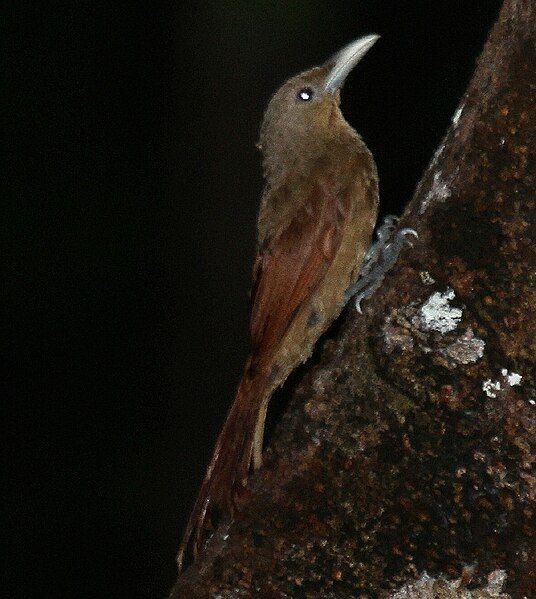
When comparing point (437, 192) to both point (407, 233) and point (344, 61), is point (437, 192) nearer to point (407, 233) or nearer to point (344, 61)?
point (407, 233)

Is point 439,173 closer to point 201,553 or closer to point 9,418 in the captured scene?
point 201,553

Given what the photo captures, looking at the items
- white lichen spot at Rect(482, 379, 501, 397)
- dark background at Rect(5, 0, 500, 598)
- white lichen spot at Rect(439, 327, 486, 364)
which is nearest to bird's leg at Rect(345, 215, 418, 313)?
white lichen spot at Rect(439, 327, 486, 364)

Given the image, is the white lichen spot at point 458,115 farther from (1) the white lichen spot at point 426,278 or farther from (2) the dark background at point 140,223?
(2) the dark background at point 140,223

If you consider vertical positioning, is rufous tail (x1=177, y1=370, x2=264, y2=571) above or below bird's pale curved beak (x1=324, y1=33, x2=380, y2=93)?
below

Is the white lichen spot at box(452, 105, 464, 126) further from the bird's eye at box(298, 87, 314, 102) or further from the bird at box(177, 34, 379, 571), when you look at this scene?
the bird's eye at box(298, 87, 314, 102)

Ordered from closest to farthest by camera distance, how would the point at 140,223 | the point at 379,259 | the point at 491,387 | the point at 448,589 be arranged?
the point at 448,589, the point at 491,387, the point at 379,259, the point at 140,223

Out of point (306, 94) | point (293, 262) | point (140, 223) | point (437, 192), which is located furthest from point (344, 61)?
point (140, 223)
